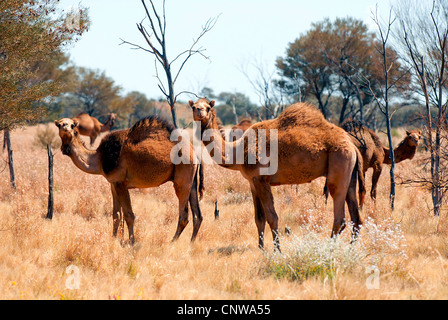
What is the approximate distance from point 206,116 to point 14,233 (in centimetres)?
349

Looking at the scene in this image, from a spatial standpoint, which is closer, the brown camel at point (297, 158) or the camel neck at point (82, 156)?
the brown camel at point (297, 158)

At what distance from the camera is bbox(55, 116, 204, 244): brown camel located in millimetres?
6898

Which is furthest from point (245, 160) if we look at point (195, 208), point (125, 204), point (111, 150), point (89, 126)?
point (89, 126)

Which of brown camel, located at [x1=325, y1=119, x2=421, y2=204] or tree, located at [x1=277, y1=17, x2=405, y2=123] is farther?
tree, located at [x1=277, y1=17, x2=405, y2=123]

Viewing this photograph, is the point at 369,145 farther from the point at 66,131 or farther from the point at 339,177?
the point at 66,131

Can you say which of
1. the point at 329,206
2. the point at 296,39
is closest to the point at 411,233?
the point at 329,206

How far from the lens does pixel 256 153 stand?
20.6 feet

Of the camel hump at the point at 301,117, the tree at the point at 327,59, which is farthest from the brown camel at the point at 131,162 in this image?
the tree at the point at 327,59

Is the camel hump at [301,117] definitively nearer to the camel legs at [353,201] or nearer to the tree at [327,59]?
the camel legs at [353,201]

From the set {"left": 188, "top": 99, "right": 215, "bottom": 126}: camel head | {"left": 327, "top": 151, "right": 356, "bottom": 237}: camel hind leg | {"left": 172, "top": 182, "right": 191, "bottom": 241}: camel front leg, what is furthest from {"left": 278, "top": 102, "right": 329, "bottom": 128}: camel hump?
{"left": 172, "top": 182, "right": 191, "bottom": 241}: camel front leg

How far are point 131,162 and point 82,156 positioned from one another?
826mm

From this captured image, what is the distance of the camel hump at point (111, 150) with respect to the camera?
6.94m

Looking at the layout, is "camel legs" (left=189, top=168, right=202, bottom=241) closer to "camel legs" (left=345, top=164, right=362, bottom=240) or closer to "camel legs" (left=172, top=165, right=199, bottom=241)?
"camel legs" (left=172, top=165, right=199, bottom=241)

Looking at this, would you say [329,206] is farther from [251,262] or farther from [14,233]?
[14,233]
